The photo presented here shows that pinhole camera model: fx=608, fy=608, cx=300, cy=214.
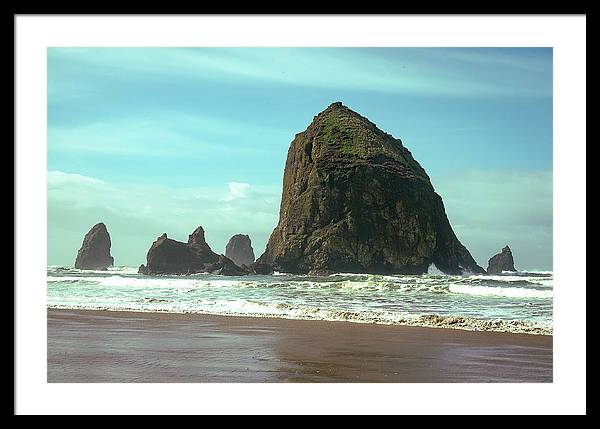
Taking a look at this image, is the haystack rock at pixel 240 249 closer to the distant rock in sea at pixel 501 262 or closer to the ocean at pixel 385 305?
the distant rock in sea at pixel 501 262

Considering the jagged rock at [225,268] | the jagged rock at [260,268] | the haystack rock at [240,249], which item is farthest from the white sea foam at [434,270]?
the haystack rock at [240,249]

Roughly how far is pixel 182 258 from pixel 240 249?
14.1 m

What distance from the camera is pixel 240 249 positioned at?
44500 mm

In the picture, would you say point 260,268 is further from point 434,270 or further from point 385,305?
point 385,305

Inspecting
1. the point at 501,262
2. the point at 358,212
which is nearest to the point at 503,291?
the point at 501,262

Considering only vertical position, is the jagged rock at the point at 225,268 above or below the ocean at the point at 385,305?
below

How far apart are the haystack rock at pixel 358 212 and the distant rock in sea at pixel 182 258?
250 centimetres

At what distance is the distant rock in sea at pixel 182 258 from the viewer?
29328 mm

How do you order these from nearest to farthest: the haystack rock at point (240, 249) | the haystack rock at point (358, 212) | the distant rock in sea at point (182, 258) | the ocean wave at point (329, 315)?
the ocean wave at point (329, 315) → the haystack rock at point (358, 212) → the distant rock in sea at point (182, 258) → the haystack rock at point (240, 249)
